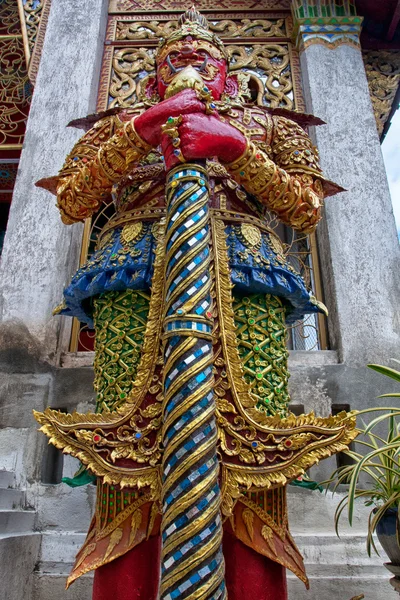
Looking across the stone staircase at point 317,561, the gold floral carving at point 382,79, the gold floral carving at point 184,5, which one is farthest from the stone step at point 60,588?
the gold floral carving at point 184,5

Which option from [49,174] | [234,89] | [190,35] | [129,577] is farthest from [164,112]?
[49,174]

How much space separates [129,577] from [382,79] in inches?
150

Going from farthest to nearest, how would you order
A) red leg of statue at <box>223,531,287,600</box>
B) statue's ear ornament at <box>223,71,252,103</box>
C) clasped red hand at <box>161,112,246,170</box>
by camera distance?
statue's ear ornament at <box>223,71,252,103</box> → clasped red hand at <box>161,112,246,170</box> → red leg of statue at <box>223,531,287,600</box>

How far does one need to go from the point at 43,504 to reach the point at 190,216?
1704 millimetres

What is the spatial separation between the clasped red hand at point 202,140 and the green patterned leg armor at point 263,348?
0.48 metres

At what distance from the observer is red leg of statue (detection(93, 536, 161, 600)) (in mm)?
→ 1422

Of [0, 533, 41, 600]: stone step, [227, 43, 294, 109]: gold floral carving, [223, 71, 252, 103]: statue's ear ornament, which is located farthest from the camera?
[227, 43, 294, 109]: gold floral carving

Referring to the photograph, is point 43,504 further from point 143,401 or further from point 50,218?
point 50,218

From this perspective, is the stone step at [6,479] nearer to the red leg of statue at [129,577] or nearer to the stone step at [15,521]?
the stone step at [15,521]

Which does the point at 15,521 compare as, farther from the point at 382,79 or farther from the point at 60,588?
the point at 382,79

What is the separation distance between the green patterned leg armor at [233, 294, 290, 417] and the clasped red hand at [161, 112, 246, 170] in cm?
48

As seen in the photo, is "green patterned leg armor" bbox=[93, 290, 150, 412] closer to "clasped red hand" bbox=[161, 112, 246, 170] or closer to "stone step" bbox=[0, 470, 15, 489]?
"clasped red hand" bbox=[161, 112, 246, 170]

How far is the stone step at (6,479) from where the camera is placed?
2.36 m

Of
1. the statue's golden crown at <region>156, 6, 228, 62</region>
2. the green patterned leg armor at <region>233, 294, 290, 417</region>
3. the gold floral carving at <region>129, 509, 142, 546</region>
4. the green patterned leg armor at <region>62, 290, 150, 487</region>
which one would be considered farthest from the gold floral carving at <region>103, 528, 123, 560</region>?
the statue's golden crown at <region>156, 6, 228, 62</region>
